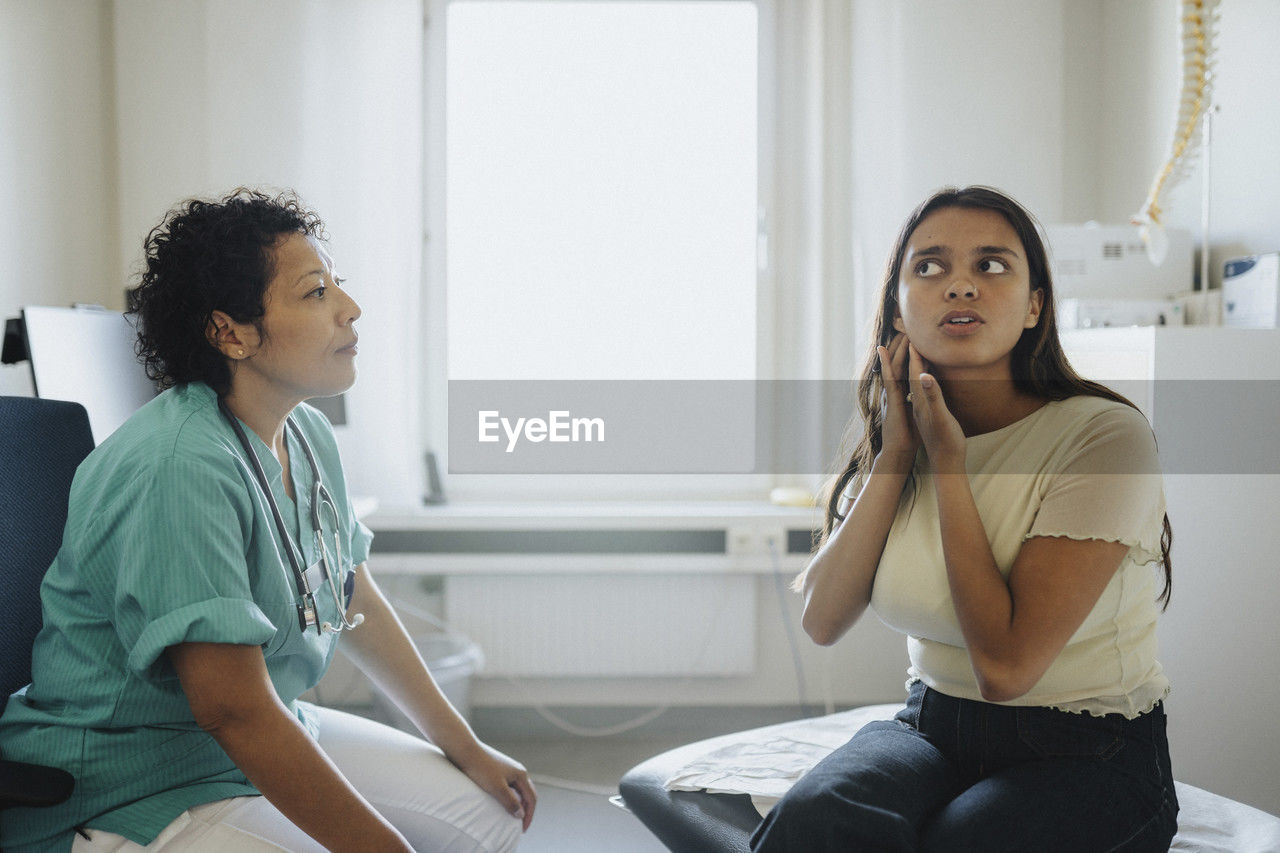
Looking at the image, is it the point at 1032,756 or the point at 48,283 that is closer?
the point at 1032,756

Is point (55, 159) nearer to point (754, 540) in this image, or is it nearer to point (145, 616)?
point (145, 616)

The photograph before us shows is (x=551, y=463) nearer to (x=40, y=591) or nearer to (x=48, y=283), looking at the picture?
(x=48, y=283)

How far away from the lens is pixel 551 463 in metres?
2.77

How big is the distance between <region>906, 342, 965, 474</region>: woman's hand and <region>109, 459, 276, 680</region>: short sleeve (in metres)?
0.76

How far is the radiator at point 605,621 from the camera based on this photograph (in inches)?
101

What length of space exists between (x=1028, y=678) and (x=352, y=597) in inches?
34.4

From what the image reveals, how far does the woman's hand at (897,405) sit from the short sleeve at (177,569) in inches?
29.6

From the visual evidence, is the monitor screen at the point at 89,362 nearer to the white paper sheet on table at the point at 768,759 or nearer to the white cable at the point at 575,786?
the white paper sheet on table at the point at 768,759

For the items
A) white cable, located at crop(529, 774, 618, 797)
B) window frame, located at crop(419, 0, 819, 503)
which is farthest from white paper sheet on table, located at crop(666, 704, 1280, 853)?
window frame, located at crop(419, 0, 819, 503)

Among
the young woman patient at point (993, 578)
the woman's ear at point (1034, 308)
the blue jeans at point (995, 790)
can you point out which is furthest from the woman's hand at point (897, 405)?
the blue jeans at point (995, 790)

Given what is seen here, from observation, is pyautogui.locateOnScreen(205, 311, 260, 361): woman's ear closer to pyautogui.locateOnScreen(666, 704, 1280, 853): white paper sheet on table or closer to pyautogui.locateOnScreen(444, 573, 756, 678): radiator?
pyautogui.locateOnScreen(666, 704, 1280, 853): white paper sheet on table

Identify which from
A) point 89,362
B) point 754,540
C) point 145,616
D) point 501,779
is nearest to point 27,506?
point 145,616

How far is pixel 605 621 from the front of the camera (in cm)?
257

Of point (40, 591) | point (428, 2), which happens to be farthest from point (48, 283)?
point (40, 591)
